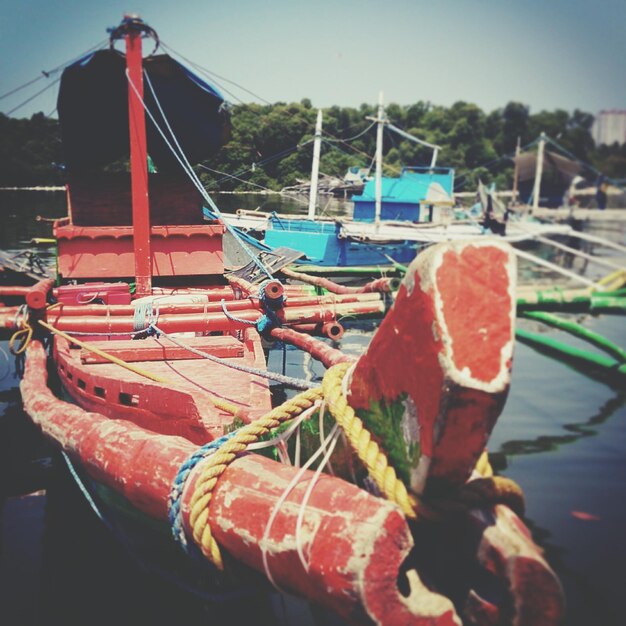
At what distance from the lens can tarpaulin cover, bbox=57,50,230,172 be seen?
6.58 m

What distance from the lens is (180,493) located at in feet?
6.17

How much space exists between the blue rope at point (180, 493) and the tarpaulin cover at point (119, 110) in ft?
19.8

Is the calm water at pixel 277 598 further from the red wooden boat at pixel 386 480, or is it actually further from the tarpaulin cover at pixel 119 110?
the tarpaulin cover at pixel 119 110

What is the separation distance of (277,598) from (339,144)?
3101 cm

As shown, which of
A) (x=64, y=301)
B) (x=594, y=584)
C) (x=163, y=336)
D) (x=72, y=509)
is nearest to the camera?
(x=594, y=584)

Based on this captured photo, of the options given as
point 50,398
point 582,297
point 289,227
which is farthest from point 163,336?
point 289,227

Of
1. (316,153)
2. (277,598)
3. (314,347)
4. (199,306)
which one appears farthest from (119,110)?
(316,153)

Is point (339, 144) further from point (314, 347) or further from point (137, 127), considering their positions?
point (314, 347)

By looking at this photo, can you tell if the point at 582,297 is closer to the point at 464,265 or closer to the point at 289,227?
the point at 464,265

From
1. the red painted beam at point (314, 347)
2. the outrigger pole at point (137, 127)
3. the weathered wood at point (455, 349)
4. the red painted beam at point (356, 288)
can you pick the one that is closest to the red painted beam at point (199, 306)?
the red painted beam at point (356, 288)

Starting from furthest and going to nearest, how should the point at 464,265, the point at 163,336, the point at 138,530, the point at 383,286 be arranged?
the point at 383,286 → the point at 163,336 → the point at 138,530 → the point at 464,265

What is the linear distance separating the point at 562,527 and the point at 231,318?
3.47 metres

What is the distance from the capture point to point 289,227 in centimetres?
1655

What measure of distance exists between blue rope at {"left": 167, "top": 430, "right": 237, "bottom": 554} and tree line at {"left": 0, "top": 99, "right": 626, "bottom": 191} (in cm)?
782
